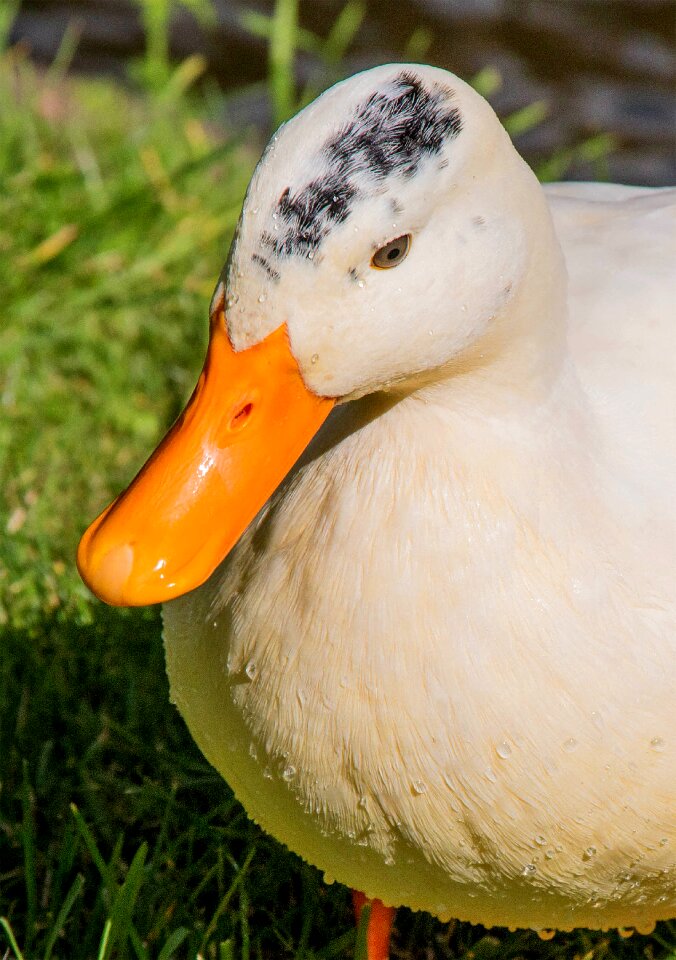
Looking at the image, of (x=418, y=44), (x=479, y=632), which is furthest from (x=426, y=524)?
(x=418, y=44)

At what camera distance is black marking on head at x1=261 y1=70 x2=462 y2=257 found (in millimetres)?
1471

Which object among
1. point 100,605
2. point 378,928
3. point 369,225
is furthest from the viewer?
point 100,605

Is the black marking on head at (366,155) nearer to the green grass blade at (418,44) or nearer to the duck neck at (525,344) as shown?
the duck neck at (525,344)

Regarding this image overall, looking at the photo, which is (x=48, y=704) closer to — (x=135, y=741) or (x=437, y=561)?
(x=135, y=741)

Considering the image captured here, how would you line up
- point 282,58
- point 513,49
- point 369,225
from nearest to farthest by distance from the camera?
point 369,225 → point 282,58 → point 513,49

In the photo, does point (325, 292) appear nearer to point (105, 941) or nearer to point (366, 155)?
point (366, 155)

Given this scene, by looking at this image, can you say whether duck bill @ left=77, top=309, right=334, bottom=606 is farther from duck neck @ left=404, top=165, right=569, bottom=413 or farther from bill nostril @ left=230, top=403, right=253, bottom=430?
duck neck @ left=404, top=165, right=569, bottom=413

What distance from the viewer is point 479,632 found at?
167cm

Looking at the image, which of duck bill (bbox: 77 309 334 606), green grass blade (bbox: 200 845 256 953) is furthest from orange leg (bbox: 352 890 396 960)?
duck bill (bbox: 77 309 334 606)

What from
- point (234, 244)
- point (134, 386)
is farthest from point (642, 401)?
point (134, 386)

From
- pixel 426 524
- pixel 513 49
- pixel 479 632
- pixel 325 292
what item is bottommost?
pixel 513 49

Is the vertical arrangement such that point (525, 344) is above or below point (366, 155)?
below

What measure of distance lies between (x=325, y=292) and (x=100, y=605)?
61.0 inches

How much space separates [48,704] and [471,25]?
3.85m
